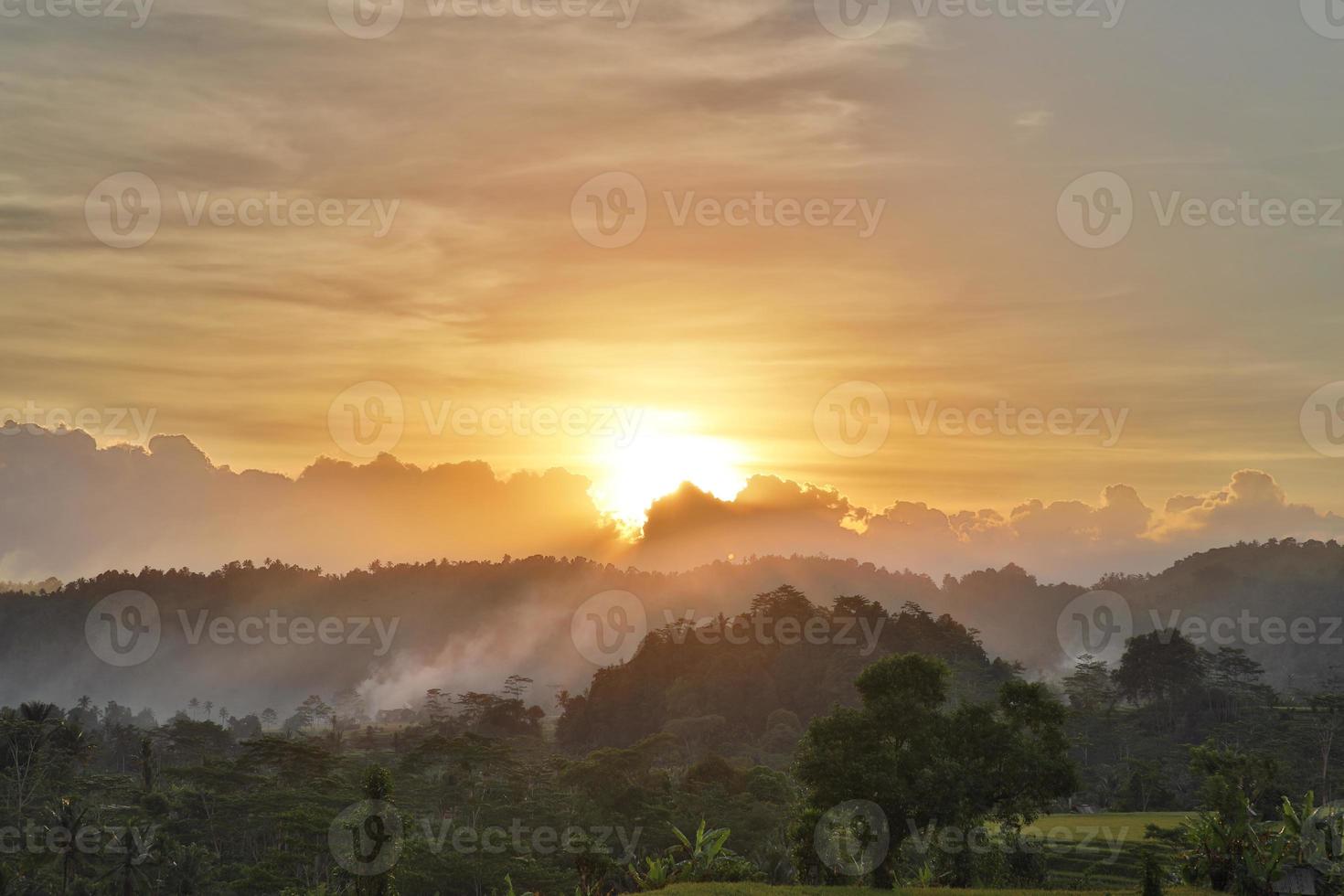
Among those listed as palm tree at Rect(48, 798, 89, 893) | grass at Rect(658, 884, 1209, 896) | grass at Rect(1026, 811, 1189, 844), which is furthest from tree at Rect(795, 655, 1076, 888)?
palm tree at Rect(48, 798, 89, 893)

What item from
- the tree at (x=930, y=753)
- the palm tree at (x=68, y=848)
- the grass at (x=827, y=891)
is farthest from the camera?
the palm tree at (x=68, y=848)

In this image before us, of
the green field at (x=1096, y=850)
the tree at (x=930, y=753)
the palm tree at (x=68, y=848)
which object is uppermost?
the tree at (x=930, y=753)

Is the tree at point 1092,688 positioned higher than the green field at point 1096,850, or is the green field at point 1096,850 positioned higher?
the tree at point 1092,688

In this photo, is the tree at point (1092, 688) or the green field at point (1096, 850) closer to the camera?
the green field at point (1096, 850)

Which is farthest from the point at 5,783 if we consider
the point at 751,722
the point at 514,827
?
the point at 751,722

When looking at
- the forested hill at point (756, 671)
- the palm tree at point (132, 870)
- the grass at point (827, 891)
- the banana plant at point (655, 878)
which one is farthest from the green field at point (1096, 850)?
the forested hill at point (756, 671)

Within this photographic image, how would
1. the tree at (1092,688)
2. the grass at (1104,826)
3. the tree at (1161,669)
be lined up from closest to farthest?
the grass at (1104,826) → the tree at (1161,669) → the tree at (1092,688)

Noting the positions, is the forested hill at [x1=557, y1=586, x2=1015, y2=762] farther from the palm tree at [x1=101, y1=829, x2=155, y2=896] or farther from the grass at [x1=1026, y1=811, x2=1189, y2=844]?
the palm tree at [x1=101, y1=829, x2=155, y2=896]

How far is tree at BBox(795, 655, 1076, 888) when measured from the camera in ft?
151

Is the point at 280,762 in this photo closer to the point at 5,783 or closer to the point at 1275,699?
the point at 5,783

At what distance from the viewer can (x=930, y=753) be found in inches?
1876

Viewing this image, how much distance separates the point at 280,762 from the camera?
98.0 m

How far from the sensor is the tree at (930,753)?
151ft

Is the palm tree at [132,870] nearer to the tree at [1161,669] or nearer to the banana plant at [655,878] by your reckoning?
the banana plant at [655,878]
